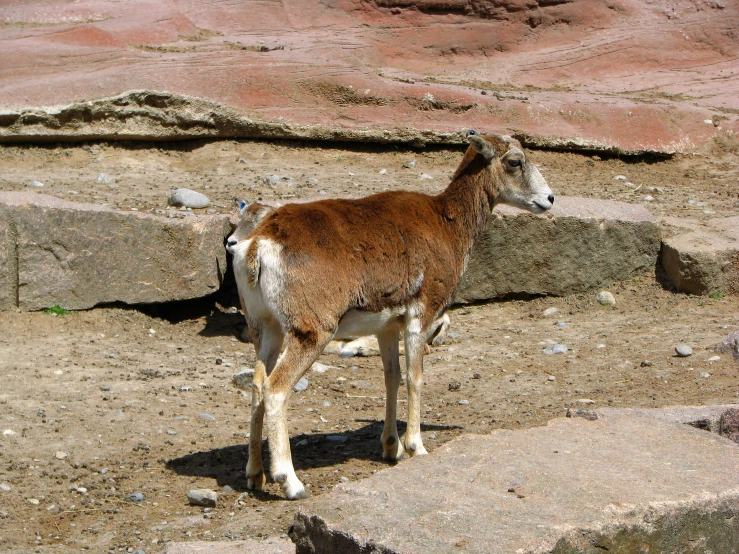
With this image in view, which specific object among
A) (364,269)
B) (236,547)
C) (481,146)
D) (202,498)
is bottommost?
(202,498)

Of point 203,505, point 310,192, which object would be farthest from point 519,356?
point 203,505

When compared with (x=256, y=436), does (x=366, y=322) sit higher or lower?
higher

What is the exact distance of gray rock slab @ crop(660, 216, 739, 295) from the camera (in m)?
9.59

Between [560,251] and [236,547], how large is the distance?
607 cm

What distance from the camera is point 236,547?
175 inches

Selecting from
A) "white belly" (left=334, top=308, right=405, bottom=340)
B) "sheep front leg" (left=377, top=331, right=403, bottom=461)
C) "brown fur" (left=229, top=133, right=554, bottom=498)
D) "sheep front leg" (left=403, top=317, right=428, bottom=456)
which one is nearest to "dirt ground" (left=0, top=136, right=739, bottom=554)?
"sheep front leg" (left=377, top=331, right=403, bottom=461)

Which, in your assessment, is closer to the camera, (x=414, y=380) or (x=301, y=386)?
(x=414, y=380)

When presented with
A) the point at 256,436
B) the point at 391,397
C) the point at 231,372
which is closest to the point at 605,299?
the point at 231,372

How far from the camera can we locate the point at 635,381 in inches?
314

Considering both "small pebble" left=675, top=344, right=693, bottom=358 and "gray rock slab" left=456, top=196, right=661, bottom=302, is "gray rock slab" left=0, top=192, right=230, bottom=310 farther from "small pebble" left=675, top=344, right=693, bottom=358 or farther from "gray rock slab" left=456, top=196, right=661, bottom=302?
"small pebble" left=675, top=344, right=693, bottom=358

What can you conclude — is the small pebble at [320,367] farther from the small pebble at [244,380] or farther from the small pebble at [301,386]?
the small pebble at [244,380]

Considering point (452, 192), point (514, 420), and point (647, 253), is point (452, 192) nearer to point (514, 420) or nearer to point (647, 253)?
point (514, 420)

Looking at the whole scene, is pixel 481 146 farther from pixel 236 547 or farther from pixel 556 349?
pixel 236 547

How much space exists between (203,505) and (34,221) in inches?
148
